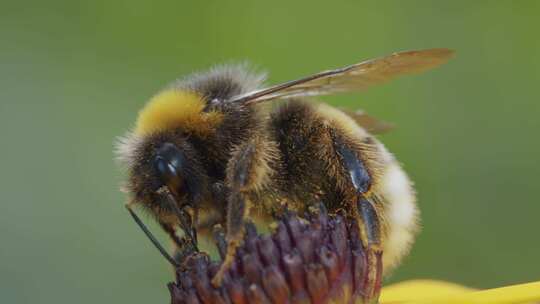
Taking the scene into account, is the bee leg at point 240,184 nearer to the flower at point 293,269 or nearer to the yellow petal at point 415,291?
the flower at point 293,269

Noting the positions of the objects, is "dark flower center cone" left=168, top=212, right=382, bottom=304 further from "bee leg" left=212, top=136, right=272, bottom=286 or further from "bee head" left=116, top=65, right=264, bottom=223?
"bee head" left=116, top=65, right=264, bottom=223

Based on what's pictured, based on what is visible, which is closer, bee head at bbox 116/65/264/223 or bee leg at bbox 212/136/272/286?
bee leg at bbox 212/136/272/286

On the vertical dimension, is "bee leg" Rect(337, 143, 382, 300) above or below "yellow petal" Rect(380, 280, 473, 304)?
above

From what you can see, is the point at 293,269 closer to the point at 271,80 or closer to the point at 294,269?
the point at 294,269

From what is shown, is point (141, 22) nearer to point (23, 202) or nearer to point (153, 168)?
point (23, 202)

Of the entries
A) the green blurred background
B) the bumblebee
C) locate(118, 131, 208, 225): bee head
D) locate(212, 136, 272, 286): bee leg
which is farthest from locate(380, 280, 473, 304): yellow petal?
the green blurred background

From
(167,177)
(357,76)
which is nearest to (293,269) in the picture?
(167,177)

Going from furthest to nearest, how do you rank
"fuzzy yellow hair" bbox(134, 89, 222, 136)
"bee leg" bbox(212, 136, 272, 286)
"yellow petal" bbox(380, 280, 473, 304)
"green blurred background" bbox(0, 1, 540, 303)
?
"green blurred background" bbox(0, 1, 540, 303) < "yellow petal" bbox(380, 280, 473, 304) < "fuzzy yellow hair" bbox(134, 89, 222, 136) < "bee leg" bbox(212, 136, 272, 286)

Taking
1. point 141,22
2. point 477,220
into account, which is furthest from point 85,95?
point 477,220

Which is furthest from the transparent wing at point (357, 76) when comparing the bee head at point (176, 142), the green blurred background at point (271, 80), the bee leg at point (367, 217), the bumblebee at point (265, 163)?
the green blurred background at point (271, 80)
